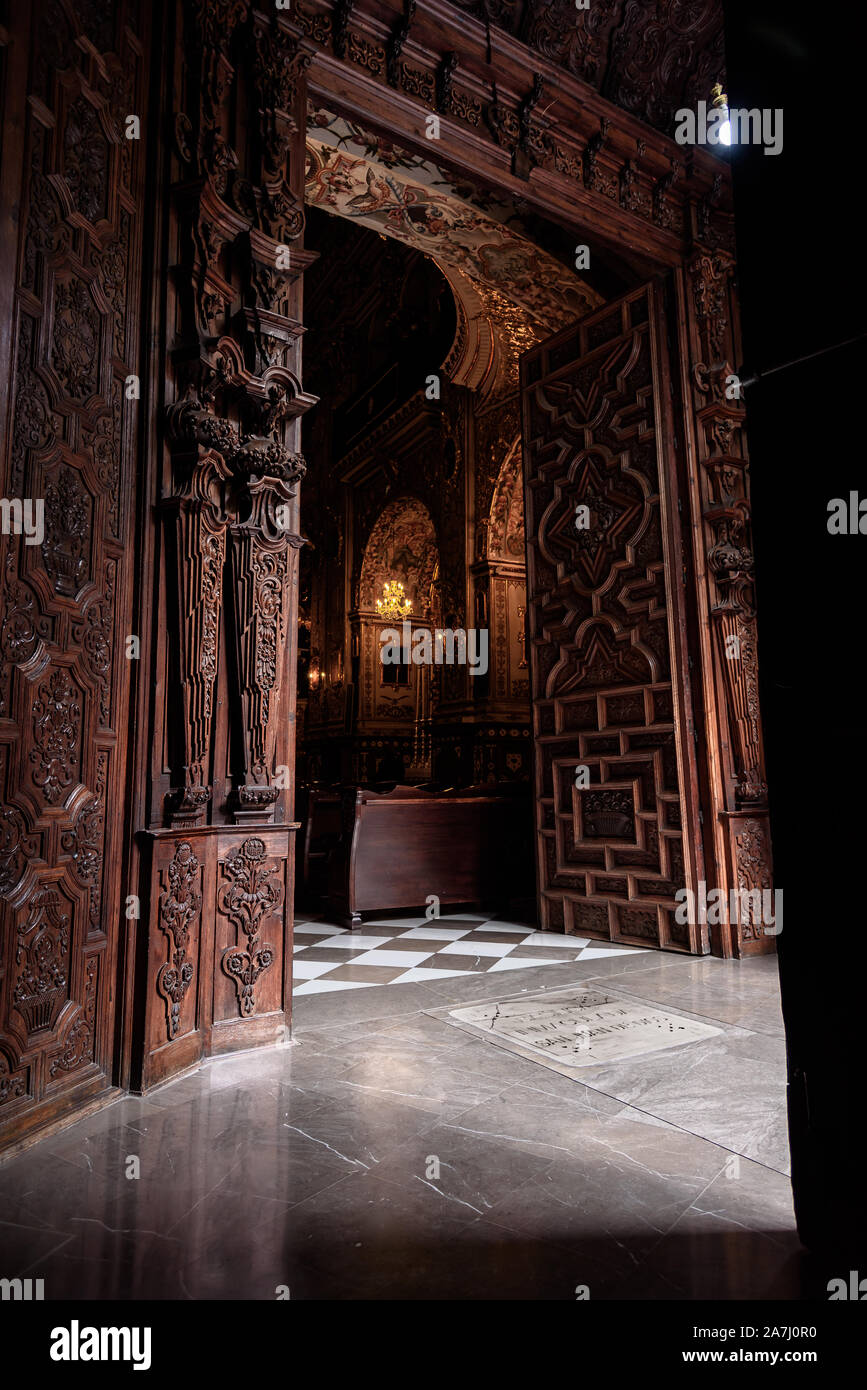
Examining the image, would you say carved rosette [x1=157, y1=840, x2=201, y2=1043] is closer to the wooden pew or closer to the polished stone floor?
the polished stone floor

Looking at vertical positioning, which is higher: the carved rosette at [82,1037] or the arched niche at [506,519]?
the arched niche at [506,519]

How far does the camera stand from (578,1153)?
2.09m

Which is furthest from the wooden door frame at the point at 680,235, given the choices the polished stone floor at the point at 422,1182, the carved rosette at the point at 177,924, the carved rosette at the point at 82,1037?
the carved rosette at the point at 82,1037

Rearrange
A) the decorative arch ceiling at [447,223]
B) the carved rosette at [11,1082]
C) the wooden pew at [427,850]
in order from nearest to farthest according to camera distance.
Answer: the carved rosette at [11,1082]
the decorative arch ceiling at [447,223]
the wooden pew at [427,850]

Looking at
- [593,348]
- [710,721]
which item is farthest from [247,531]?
[593,348]

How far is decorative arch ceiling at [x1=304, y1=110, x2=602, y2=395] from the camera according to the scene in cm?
458

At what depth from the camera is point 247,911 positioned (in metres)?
3.05

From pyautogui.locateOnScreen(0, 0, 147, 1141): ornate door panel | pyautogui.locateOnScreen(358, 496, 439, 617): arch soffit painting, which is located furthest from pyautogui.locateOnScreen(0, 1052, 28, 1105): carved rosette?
pyautogui.locateOnScreen(358, 496, 439, 617): arch soffit painting

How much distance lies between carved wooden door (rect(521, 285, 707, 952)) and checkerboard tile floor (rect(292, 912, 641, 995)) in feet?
1.20

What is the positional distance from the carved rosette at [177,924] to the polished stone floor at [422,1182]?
27 cm

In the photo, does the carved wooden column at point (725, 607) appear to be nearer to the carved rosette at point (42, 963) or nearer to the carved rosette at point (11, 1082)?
the carved rosette at point (42, 963)

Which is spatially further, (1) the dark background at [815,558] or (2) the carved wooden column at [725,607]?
(2) the carved wooden column at [725,607]

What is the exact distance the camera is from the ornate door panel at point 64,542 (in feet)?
7.36

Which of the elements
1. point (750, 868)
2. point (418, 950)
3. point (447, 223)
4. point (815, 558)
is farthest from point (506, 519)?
point (815, 558)
